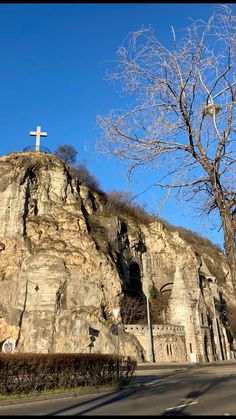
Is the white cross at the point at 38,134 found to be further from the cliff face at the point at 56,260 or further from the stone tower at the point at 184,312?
the stone tower at the point at 184,312

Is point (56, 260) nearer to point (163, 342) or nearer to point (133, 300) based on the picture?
point (133, 300)

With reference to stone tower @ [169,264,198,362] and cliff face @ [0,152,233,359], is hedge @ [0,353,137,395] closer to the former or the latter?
cliff face @ [0,152,233,359]

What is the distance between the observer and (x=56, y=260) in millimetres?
43438

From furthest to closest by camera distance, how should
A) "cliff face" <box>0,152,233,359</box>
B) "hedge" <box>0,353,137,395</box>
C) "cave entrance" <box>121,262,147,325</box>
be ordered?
"cave entrance" <box>121,262,147,325</box>, "cliff face" <box>0,152,233,359</box>, "hedge" <box>0,353,137,395</box>

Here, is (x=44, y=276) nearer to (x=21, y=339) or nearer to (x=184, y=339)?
(x=21, y=339)

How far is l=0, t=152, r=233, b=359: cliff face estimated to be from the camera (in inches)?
1523

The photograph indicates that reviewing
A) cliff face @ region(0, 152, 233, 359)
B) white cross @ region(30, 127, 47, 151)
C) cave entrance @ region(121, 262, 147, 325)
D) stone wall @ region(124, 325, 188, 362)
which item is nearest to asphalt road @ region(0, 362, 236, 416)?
cliff face @ region(0, 152, 233, 359)

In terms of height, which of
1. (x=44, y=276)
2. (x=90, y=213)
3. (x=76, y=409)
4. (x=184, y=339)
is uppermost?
(x=90, y=213)

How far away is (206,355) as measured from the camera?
48000 mm

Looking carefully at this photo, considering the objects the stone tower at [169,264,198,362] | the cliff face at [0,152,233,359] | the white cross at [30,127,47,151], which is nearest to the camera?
the cliff face at [0,152,233,359]

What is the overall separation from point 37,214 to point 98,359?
35578 mm

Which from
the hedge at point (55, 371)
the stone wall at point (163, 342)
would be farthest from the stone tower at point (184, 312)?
the hedge at point (55, 371)

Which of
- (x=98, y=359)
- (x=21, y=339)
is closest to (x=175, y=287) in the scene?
(x=21, y=339)

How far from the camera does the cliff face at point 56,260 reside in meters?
38.7
